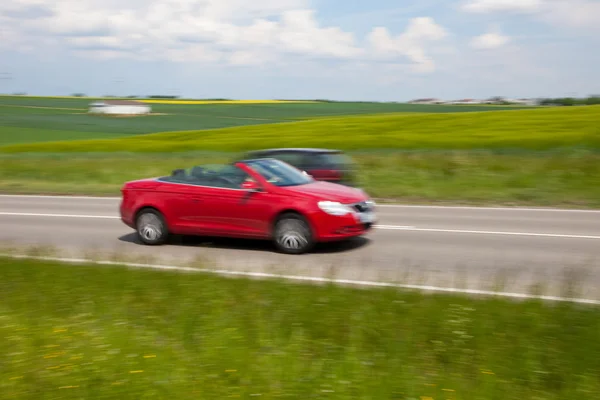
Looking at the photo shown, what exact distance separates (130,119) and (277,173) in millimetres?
73438

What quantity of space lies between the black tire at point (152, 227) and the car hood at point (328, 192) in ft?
8.39

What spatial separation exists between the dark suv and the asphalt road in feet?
4.57

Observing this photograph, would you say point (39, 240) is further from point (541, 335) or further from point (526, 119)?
point (526, 119)

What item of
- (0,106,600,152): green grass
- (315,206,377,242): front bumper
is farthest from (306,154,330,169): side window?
(0,106,600,152): green grass

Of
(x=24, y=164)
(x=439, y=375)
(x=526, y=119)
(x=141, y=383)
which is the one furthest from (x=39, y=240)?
(x=526, y=119)

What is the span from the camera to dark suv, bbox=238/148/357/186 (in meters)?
16.1

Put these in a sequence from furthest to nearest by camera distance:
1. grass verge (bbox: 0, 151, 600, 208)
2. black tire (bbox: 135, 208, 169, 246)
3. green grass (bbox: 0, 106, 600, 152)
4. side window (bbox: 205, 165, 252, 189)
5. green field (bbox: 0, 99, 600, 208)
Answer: green grass (bbox: 0, 106, 600, 152) → green field (bbox: 0, 99, 600, 208) → grass verge (bbox: 0, 151, 600, 208) → black tire (bbox: 135, 208, 169, 246) → side window (bbox: 205, 165, 252, 189)

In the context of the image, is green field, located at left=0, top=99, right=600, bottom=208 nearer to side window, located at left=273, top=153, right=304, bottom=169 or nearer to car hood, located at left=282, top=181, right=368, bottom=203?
side window, located at left=273, top=153, right=304, bottom=169

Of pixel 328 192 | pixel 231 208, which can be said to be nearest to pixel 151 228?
pixel 231 208

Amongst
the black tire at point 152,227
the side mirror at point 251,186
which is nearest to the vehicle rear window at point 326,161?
the side mirror at point 251,186

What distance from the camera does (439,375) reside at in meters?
5.16

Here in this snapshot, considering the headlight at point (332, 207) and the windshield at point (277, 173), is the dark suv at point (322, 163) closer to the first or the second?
the windshield at point (277, 173)

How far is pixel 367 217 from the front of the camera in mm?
11875

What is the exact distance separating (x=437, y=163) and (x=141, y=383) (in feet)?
65.6
